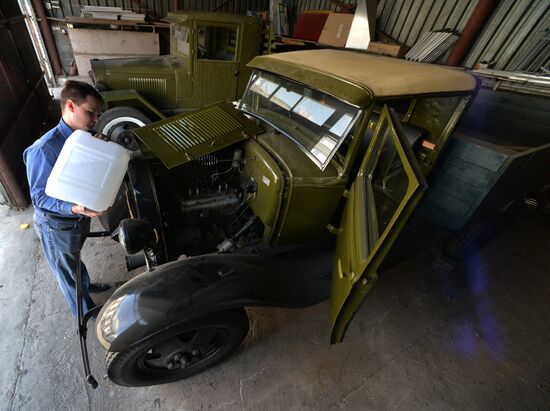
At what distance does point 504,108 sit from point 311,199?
322 centimetres

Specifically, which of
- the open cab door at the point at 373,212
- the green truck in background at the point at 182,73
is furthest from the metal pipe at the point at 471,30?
the open cab door at the point at 373,212

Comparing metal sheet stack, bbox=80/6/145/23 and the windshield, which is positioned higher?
the windshield

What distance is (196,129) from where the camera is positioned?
2.57 meters

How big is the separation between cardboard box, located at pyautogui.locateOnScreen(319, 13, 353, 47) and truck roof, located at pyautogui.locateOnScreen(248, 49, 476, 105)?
518 cm

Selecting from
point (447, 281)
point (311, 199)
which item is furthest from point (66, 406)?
point (447, 281)

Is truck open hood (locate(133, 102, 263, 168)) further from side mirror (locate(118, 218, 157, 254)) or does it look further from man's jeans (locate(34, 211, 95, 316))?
man's jeans (locate(34, 211, 95, 316))

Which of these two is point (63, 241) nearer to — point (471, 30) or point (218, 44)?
point (218, 44)

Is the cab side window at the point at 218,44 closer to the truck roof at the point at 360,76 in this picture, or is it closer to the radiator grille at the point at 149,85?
the radiator grille at the point at 149,85

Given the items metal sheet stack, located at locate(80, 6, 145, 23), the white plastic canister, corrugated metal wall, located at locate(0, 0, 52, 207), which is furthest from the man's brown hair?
metal sheet stack, located at locate(80, 6, 145, 23)

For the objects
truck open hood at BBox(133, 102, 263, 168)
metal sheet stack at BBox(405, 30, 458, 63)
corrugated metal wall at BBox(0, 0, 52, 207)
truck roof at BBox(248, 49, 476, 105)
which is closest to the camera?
truck roof at BBox(248, 49, 476, 105)

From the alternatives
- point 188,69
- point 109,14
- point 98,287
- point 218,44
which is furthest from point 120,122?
point 109,14

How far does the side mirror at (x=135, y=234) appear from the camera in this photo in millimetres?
1916

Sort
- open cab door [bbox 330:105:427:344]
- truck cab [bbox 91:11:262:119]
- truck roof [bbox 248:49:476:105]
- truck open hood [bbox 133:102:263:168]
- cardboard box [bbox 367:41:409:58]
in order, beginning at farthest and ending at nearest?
cardboard box [bbox 367:41:409:58], truck cab [bbox 91:11:262:119], truck open hood [bbox 133:102:263:168], truck roof [bbox 248:49:476:105], open cab door [bbox 330:105:427:344]

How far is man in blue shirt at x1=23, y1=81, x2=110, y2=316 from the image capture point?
180cm
